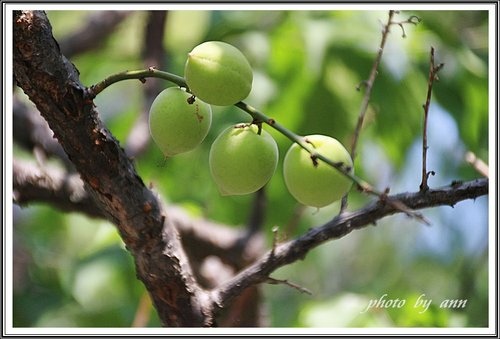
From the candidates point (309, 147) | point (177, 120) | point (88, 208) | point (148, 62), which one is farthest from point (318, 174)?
point (148, 62)

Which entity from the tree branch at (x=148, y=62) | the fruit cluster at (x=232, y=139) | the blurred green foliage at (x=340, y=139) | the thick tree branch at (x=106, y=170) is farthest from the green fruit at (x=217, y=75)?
the tree branch at (x=148, y=62)

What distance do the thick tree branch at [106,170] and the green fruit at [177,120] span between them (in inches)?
2.7

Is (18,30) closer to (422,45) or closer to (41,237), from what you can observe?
(422,45)

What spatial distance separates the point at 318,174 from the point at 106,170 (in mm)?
206

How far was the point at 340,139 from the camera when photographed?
1391mm

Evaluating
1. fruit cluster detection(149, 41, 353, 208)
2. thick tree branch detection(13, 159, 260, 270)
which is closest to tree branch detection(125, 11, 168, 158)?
thick tree branch detection(13, 159, 260, 270)

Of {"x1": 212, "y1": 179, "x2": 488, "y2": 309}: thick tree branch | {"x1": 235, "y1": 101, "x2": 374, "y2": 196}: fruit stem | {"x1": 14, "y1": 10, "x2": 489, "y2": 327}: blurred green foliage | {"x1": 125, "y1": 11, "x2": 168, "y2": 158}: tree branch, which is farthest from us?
{"x1": 125, "y1": 11, "x2": 168, "y2": 158}: tree branch

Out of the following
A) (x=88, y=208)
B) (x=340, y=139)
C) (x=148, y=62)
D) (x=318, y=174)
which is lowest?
(x=318, y=174)

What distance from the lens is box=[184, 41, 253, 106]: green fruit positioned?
0.59m

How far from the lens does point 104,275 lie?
1.40 metres

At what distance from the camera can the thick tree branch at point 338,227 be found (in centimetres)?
71

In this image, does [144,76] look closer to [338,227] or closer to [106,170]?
[106,170]

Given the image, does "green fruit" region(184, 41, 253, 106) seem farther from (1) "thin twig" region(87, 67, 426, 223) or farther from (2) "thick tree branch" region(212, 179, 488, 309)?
(2) "thick tree branch" region(212, 179, 488, 309)

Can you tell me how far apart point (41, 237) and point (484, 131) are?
1023mm
